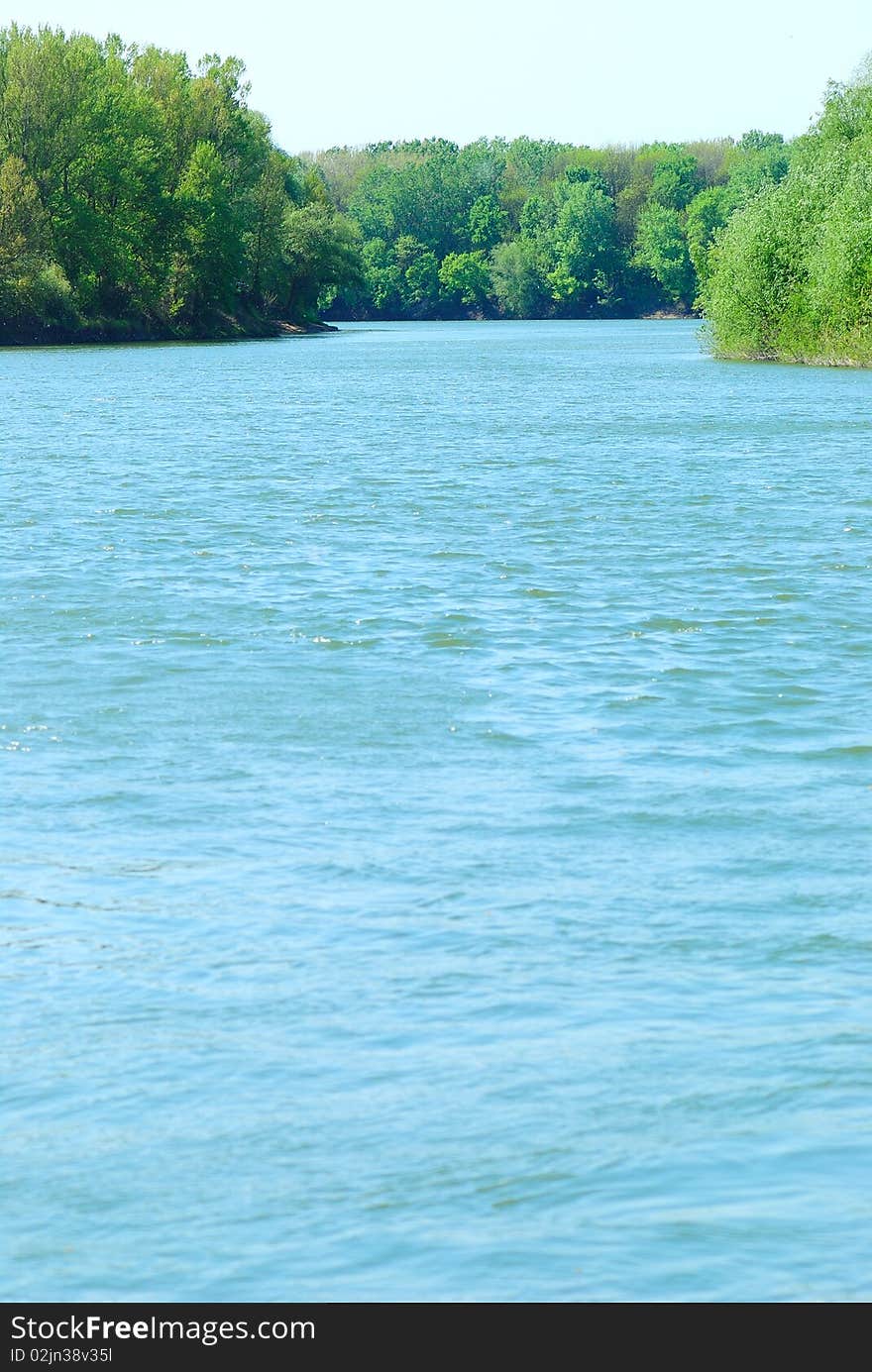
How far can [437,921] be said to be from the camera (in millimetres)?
8906

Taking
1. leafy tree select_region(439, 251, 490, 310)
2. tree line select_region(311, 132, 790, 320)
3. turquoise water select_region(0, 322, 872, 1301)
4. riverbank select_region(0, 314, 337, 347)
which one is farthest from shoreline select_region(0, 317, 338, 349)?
turquoise water select_region(0, 322, 872, 1301)

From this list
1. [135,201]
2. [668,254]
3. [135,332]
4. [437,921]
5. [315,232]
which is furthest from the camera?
[668,254]

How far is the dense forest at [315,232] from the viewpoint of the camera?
Result: 62.3 metres

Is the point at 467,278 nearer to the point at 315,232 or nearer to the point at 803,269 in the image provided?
the point at 315,232

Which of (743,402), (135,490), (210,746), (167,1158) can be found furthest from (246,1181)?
(743,402)

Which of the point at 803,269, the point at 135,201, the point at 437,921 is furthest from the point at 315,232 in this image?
the point at 437,921

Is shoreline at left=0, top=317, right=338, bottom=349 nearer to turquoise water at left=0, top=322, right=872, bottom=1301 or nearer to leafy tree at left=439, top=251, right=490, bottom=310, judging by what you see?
leafy tree at left=439, top=251, right=490, bottom=310

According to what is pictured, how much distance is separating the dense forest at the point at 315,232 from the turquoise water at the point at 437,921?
42.9 metres

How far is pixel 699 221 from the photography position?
163 m

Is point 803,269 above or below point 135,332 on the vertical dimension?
below

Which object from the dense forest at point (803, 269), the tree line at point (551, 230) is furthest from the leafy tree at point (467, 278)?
the dense forest at point (803, 269)

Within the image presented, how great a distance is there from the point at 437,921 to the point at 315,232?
353 ft

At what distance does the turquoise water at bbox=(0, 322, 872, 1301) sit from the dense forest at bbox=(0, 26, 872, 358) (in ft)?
141

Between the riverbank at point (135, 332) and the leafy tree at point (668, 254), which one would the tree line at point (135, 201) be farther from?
the leafy tree at point (668, 254)
